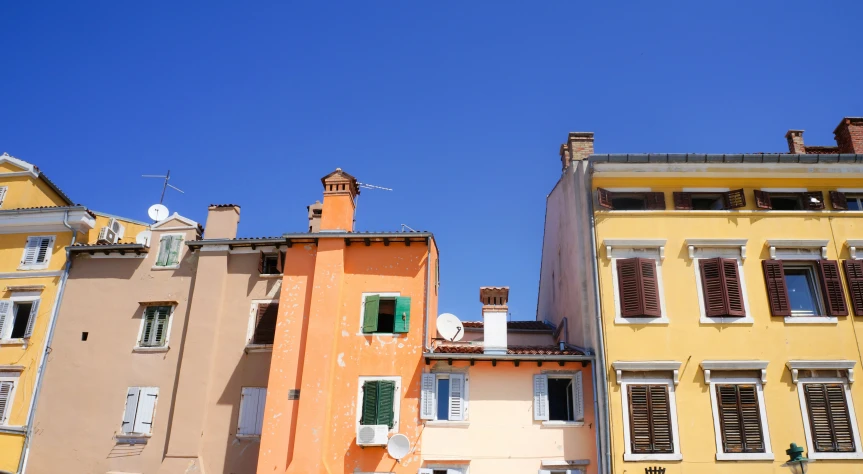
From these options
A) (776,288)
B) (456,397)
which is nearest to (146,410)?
(456,397)

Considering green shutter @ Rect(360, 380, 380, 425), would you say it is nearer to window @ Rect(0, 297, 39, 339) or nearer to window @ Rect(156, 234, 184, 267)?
window @ Rect(156, 234, 184, 267)

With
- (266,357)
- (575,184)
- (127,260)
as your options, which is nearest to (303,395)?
(266,357)

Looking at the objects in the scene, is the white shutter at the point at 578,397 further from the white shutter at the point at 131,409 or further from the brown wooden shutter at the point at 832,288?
the white shutter at the point at 131,409

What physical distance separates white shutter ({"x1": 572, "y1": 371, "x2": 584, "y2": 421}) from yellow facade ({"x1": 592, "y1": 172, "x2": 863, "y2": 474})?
3.22 feet

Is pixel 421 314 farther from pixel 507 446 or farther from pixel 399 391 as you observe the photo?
pixel 507 446

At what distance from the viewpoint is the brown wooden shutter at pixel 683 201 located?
21562 millimetres

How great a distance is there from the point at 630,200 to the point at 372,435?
10.8 meters

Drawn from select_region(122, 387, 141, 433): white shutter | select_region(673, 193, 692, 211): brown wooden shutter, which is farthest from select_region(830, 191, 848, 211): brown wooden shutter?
select_region(122, 387, 141, 433): white shutter

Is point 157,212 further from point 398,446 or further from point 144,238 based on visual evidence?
point 398,446

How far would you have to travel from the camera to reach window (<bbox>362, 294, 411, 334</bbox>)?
21.5m

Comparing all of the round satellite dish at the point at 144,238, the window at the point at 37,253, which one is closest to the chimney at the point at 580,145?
the round satellite dish at the point at 144,238

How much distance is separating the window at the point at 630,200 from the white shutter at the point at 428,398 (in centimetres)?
750

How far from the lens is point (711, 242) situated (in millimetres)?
20906

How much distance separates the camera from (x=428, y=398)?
2052 centimetres
